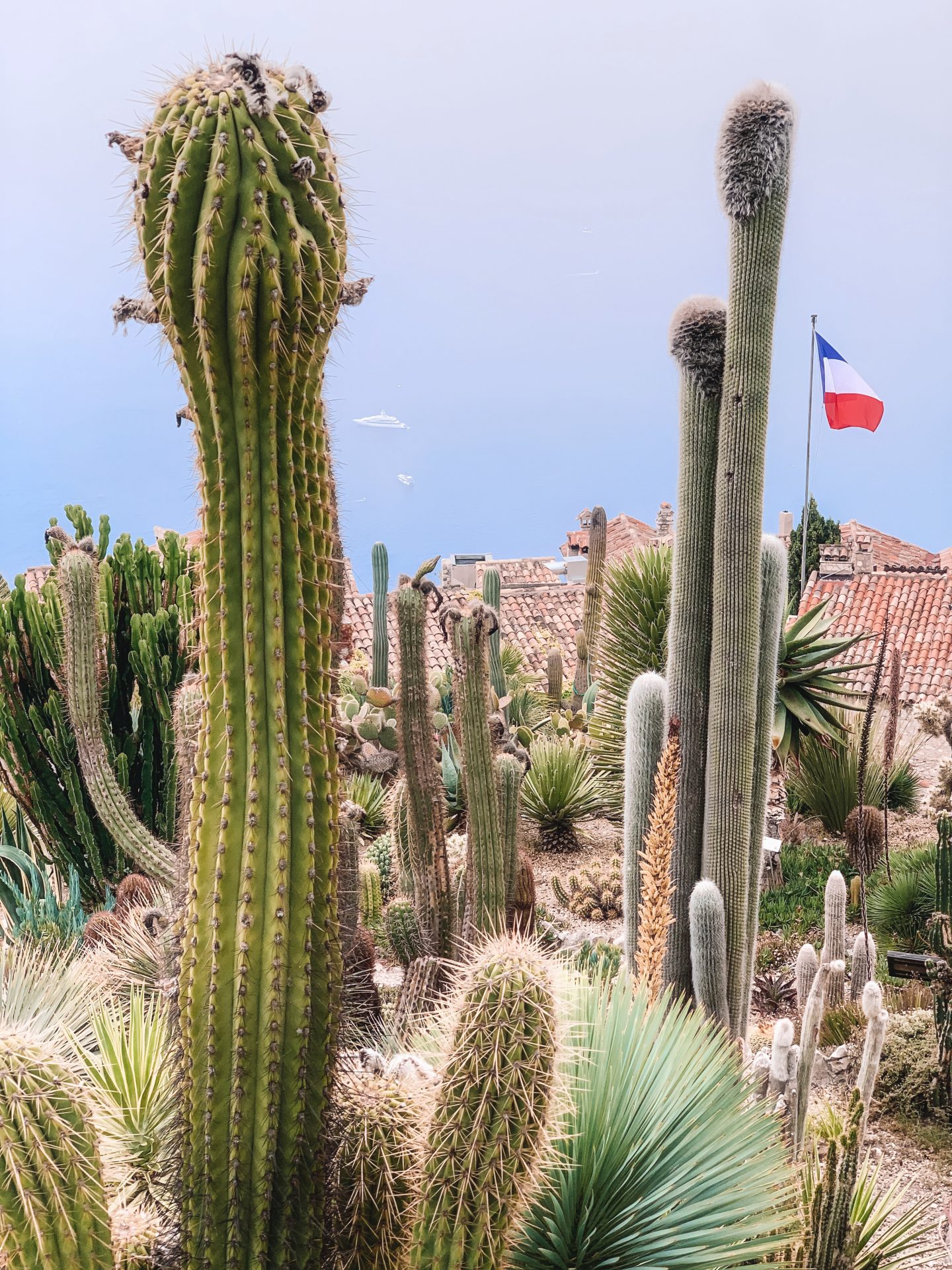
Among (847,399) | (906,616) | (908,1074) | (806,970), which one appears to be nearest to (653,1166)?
(806,970)

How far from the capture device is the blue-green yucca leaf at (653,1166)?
6.03 feet

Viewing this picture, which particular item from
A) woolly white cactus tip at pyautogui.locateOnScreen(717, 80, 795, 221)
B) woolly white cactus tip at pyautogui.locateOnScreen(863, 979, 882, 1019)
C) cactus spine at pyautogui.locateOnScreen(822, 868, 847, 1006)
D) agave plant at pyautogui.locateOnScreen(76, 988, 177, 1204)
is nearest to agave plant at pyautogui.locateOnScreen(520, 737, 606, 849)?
cactus spine at pyautogui.locateOnScreen(822, 868, 847, 1006)

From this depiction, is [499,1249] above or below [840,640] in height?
below

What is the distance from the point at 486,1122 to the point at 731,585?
3.05 meters

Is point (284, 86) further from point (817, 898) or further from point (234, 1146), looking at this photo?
point (817, 898)

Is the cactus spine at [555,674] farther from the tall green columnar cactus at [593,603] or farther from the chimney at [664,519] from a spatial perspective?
the chimney at [664,519]

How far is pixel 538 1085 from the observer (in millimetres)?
1491

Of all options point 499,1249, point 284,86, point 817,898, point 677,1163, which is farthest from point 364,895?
point 284,86

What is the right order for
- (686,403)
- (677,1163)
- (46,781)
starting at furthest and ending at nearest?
(46,781)
(686,403)
(677,1163)

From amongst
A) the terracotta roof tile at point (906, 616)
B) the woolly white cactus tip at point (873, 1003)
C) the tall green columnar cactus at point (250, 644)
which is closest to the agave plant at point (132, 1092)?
the tall green columnar cactus at point (250, 644)

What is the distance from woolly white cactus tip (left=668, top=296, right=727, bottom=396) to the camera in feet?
14.8

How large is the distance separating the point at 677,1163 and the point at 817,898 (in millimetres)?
6499

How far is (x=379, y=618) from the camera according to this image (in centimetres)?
1141

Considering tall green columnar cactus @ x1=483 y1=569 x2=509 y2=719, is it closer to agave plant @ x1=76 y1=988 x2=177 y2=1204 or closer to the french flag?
the french flag
